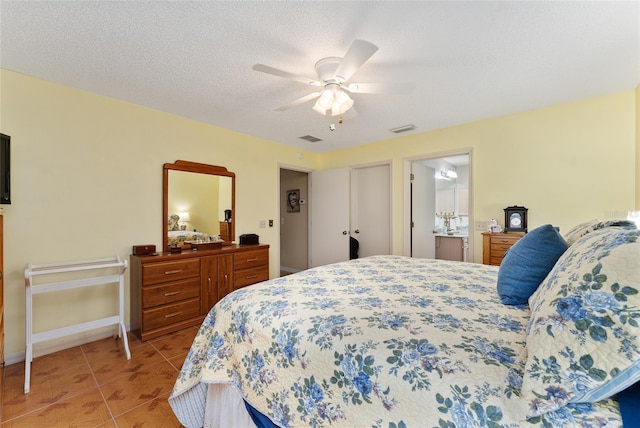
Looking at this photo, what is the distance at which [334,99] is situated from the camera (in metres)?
2.10

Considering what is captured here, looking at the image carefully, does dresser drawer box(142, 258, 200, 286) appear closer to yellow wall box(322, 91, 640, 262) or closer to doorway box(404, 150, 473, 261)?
doorway box(404, 150, 473, 261)

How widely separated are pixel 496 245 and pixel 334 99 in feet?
7.57

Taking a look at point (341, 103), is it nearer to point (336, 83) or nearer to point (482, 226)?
point (336, 83)

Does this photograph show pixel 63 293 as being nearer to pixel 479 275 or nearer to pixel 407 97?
pixel 479 275

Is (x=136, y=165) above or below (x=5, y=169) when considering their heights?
above

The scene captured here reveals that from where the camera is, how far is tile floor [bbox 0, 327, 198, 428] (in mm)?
1593

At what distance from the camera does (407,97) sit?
8.73ft

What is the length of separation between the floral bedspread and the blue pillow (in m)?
0.07

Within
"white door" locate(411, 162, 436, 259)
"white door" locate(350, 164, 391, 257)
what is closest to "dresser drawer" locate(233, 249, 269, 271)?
"white door" locate(350, 164, 391, 257)

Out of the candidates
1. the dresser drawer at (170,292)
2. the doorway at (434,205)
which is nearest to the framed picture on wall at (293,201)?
the doorway at (434,205)

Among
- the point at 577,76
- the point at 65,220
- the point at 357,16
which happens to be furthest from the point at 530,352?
the point at 65,220

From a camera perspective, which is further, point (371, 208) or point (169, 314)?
point (371, 208)

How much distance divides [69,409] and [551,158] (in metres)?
4.58

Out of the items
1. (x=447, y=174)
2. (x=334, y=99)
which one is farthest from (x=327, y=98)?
(x=447, y=174)
